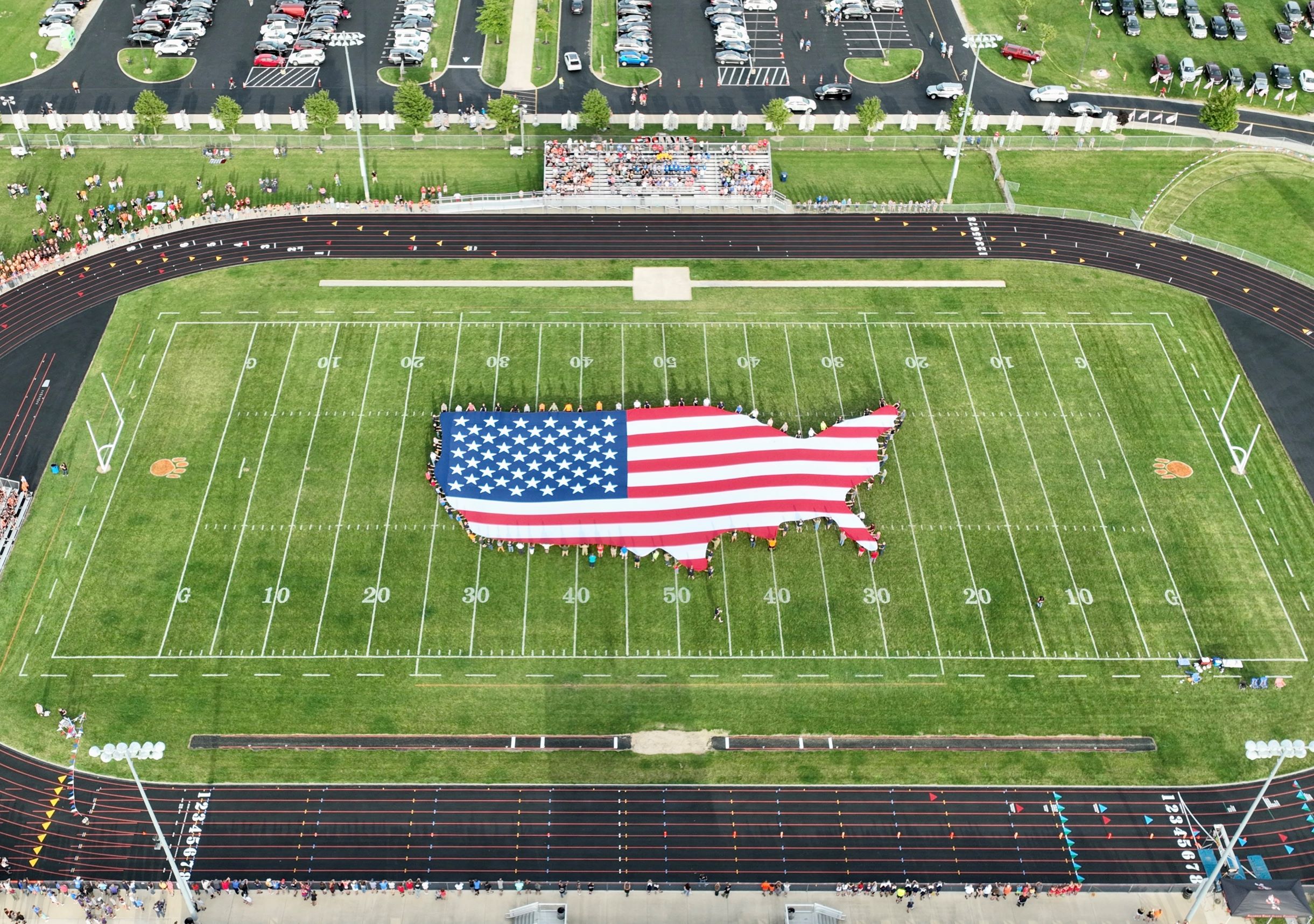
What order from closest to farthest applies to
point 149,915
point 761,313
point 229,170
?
point 149,915
point 761,313
point 229,170

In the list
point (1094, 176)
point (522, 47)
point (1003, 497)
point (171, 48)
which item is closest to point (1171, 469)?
point (1003, 497)

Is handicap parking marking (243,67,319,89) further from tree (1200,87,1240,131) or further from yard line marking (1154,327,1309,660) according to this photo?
tree (1200,87,1240,131)

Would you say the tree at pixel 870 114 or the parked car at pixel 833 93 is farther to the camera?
the parked car at pixel 833 93

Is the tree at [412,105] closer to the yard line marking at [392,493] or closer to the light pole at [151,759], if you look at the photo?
the yard line marking at [392,493]

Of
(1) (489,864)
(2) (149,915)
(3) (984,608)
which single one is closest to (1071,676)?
(3) (984,608)

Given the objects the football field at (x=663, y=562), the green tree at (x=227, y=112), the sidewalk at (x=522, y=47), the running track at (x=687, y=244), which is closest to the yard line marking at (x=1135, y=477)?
the football field at (x=663, y=562)

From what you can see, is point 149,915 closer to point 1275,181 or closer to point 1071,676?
point 1071,676
